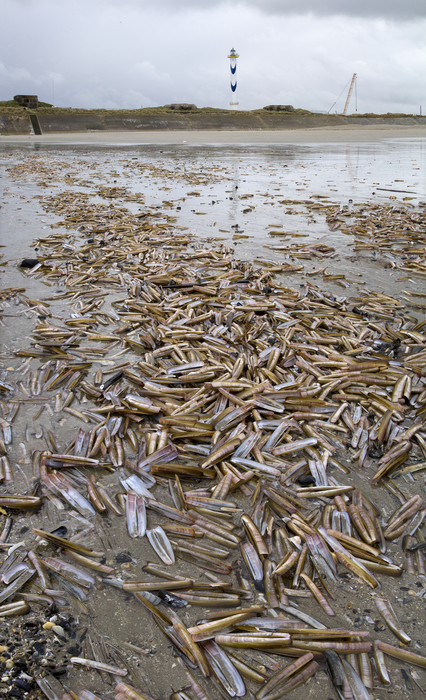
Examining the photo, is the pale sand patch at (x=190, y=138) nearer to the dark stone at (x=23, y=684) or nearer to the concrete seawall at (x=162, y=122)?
the concrete seawall at (x=162, y=122)

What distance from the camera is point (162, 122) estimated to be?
59156 millimetres

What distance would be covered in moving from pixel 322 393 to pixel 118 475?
5.40 feet

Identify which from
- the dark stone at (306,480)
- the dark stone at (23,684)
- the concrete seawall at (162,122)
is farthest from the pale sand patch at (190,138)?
the dark stone at (23,684)

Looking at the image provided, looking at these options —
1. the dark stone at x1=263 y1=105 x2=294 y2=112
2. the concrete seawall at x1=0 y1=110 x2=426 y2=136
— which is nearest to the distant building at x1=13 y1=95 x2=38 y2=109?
the concrete seawall at x1=0 y1=110 x2=426 y2=136

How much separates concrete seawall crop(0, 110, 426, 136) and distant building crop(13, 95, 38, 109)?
744cm

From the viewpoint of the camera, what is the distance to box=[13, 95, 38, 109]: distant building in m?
58.4

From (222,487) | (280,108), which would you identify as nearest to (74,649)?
(222,487)

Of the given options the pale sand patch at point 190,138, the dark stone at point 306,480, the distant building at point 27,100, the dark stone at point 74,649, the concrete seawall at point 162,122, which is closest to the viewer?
the dark stone at point 74,649

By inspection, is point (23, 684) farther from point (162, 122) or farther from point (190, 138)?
point (162, 122)

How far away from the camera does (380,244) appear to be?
7281 millimetres

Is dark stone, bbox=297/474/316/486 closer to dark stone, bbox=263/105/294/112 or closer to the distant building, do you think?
the distant building

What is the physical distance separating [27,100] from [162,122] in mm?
18652

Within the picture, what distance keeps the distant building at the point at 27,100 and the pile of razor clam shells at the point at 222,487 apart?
67476 millimetres

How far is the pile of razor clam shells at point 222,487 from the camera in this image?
167 centimetres
